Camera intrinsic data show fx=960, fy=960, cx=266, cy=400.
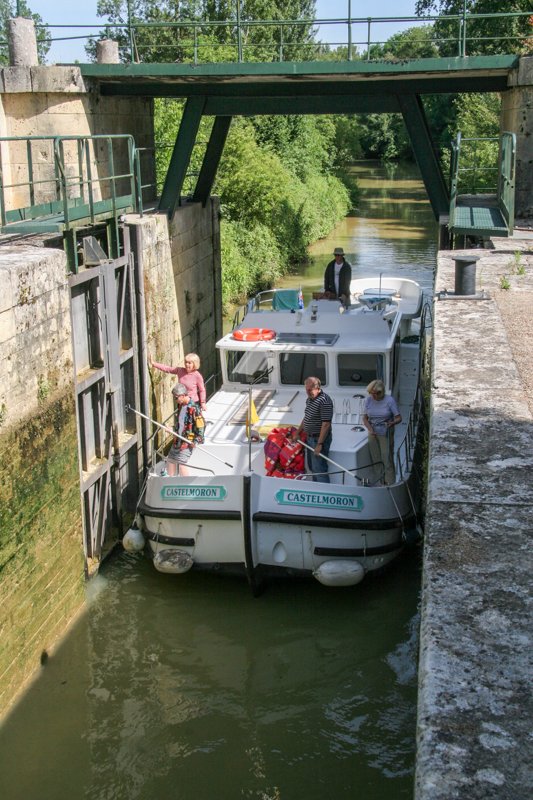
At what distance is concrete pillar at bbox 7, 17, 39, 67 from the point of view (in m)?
14.9

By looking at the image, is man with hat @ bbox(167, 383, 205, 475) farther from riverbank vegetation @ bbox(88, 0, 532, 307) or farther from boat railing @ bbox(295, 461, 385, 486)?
riverbank vegetation @ bbox(88, 0, 532, 307)

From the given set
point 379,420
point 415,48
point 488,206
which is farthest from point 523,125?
point 415,48

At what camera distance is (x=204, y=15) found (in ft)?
147

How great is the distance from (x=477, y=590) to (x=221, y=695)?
603cm

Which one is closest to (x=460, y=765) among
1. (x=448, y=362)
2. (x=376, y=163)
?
(x=448, y=362)

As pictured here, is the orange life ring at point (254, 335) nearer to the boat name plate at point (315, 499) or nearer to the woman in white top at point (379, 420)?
the woman in white top at point (379, 420)

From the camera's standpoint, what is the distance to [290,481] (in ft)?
33.0

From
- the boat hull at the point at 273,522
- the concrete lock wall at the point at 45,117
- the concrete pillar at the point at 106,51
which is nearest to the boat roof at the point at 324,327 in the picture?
the boat hull at the point at 273,522

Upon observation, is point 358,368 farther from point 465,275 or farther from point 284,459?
point 465,275

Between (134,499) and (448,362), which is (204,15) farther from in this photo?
(448,362)

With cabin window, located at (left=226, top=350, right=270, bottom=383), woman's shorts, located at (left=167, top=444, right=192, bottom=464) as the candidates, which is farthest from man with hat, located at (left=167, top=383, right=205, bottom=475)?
cabin window, located at (left=226, top=350, right=270, bottom=383)

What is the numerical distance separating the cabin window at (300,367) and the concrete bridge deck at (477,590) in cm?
579

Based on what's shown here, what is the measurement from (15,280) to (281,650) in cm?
444

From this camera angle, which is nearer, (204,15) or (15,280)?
(15,280)
